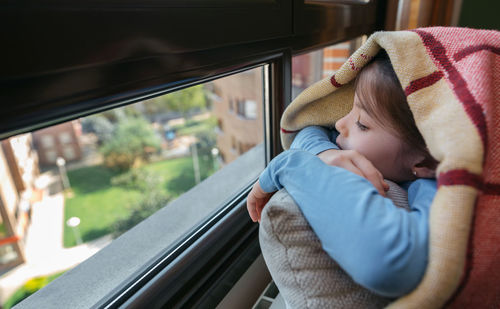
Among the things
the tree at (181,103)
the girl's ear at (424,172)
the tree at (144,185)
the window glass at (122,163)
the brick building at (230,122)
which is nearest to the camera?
the girl's ear at (424,172)

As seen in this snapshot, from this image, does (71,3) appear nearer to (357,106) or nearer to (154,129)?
(357,106)

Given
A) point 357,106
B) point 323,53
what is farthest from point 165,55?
point 323,53

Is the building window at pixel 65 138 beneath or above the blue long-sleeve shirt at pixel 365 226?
beneath

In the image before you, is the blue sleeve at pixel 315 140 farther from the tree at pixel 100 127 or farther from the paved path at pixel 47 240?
the tree at pixel 100 127

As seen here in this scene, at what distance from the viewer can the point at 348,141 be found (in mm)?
494

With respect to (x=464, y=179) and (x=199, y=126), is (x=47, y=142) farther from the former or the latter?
(x=464, y=179)

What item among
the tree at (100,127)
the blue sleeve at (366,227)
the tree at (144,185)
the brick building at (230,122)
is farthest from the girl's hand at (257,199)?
the tree at (100,127)

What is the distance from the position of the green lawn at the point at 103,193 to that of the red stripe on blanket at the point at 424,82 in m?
7.43

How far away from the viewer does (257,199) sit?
1.67 feet

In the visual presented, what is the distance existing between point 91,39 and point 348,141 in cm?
40

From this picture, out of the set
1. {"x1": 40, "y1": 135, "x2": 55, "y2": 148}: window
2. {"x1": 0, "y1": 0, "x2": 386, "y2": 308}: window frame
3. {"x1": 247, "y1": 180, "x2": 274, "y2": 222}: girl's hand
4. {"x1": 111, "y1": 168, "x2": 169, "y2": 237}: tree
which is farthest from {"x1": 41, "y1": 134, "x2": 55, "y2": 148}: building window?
{"x1": 247, "y1": 180, "x2": 274, "y2": 222}: girl's hand

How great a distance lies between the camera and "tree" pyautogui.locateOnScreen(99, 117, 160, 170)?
9.06m

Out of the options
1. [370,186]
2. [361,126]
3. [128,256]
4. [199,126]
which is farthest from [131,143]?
[370,186]

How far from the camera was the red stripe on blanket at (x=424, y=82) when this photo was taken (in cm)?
38
